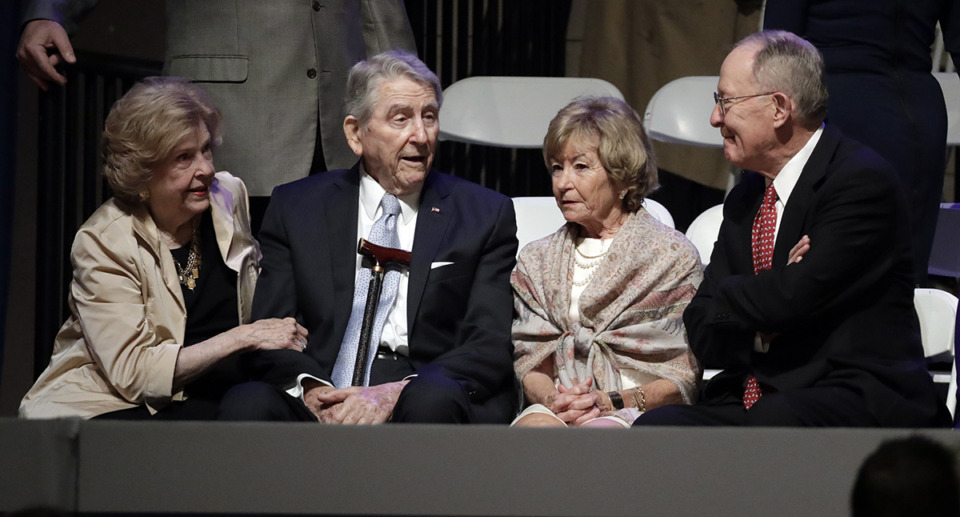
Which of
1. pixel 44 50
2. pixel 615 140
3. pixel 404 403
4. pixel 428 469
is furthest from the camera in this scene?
pixel 44 50

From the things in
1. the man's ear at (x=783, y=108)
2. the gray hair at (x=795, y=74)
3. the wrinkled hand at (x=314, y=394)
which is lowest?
the wrinkled hand at (x=314, y=394)

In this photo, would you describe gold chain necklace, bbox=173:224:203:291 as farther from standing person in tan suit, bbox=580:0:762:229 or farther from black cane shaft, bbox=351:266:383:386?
standing person in tan suit, bbox=580:0:762:229

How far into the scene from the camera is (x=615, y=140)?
2699mm

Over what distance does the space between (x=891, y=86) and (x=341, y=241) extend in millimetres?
1412

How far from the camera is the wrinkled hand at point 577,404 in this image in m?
2.44

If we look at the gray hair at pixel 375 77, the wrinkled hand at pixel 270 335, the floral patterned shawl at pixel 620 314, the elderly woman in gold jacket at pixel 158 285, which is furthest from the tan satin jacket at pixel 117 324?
the floral patterned shawl at pixel 620 314

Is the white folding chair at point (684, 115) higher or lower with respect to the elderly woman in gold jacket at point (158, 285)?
higher

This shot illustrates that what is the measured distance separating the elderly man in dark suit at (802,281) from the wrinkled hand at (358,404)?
20.3 inches

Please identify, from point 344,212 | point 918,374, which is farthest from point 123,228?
point 918,374

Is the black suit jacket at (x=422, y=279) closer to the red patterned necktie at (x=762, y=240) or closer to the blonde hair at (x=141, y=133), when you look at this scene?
the blonde hair at (x=141, y=133)

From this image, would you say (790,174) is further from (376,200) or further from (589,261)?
(376,200)

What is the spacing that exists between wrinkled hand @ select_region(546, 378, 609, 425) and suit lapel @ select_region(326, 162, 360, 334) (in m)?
0.50

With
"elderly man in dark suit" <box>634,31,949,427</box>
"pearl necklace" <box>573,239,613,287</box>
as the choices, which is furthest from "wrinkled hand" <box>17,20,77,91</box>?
"elderly man in dark suit" <box>634,31,949,427</box>

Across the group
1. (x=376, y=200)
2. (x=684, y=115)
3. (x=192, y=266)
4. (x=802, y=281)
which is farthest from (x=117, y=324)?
(x=684, y=115)
